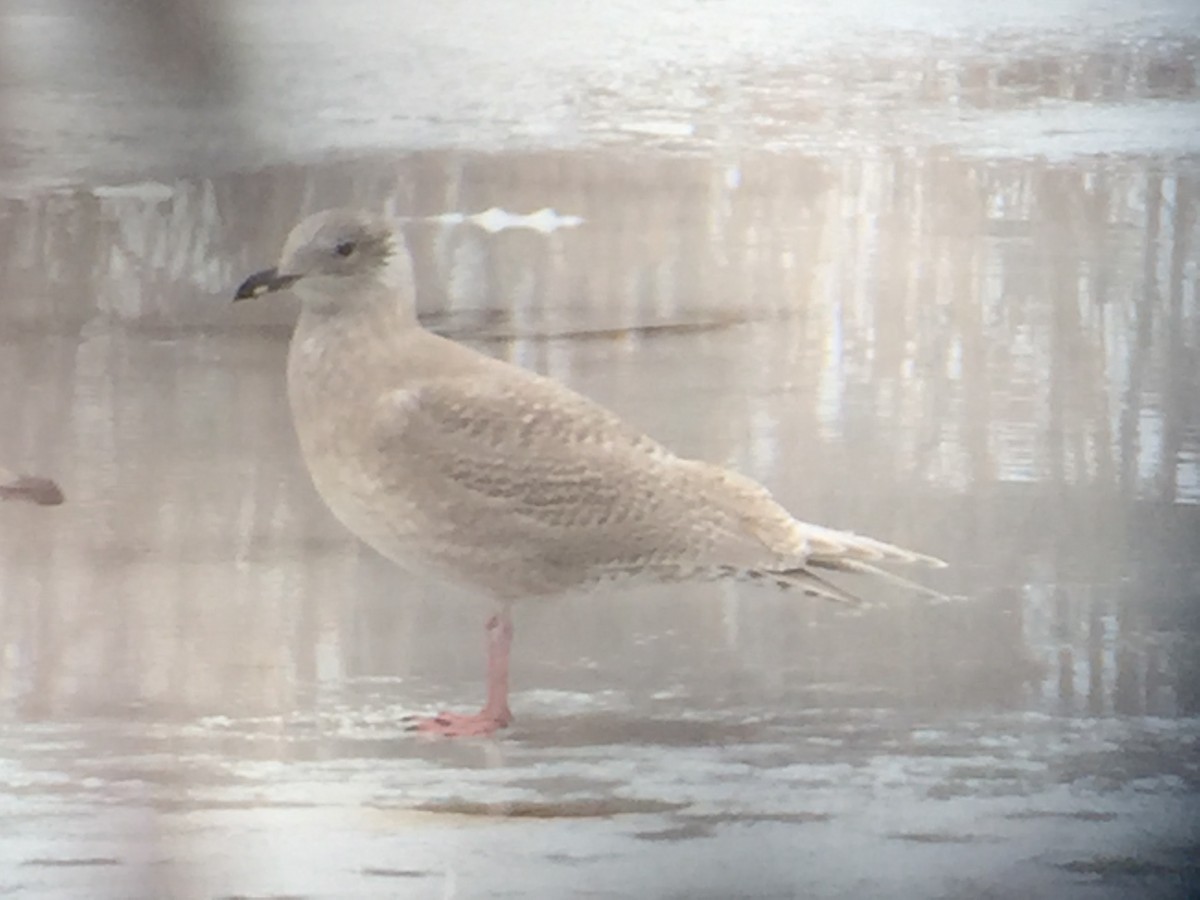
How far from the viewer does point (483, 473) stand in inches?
39.8

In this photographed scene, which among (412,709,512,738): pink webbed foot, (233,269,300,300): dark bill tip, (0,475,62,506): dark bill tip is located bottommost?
(412,709,512,738): pink webbed foot

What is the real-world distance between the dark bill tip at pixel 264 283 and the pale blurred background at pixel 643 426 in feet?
0.05

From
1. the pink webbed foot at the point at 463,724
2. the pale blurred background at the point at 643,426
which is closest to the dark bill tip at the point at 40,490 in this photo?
the pale blurred background at the point at 643,426

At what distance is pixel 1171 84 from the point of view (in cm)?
105

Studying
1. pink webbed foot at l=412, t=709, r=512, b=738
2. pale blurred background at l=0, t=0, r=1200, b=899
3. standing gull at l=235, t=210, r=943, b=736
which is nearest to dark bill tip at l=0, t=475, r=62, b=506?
pale blurred background at l=0, t=0, r=1200, b=899

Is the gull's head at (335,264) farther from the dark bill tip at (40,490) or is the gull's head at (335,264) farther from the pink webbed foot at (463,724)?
the pink webbed foot at (463,724)

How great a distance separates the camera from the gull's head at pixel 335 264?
1.02 m

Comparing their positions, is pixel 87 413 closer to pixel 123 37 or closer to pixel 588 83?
pixel 123 37

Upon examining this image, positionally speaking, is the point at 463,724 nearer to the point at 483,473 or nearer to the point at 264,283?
the point at 483,473

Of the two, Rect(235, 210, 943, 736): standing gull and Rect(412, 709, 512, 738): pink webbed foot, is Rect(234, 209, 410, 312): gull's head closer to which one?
Rect(235, 210, 943, 736): standing gull

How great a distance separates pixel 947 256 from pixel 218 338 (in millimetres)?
627

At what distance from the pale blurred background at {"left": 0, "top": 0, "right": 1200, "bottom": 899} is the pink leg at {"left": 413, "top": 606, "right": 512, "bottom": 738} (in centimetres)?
1

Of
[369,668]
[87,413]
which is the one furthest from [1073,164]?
[87,413]

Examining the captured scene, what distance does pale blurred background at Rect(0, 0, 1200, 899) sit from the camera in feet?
3.36
